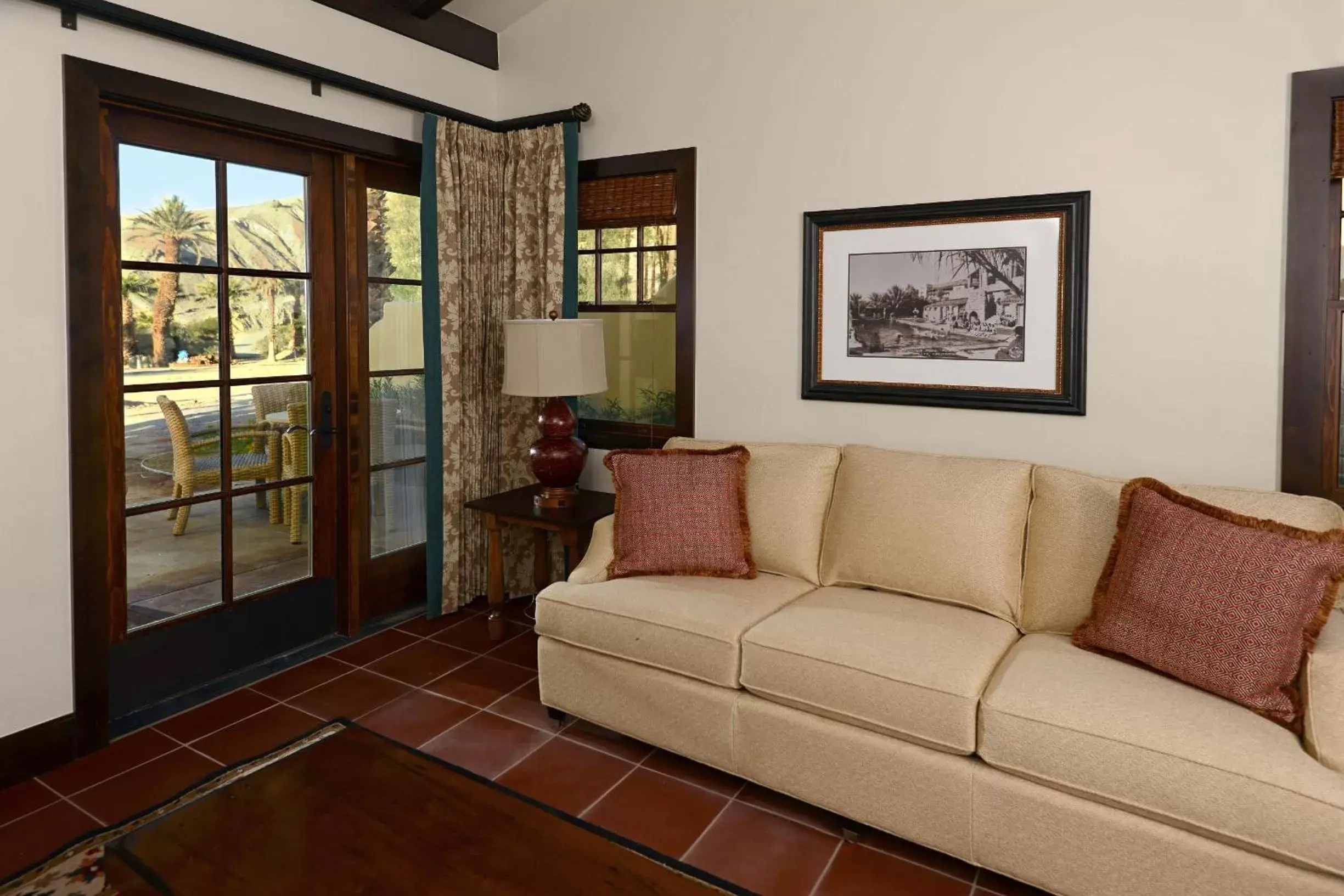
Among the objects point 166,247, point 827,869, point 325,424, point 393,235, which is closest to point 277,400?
point 325,424

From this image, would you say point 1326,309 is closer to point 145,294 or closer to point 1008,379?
point 1008,379

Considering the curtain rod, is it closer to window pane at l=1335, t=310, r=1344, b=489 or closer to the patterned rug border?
the patterned rug border

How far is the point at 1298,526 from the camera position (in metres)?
2.32

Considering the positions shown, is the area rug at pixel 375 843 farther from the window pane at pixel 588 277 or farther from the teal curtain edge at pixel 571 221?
the window pane at pixel 588 277

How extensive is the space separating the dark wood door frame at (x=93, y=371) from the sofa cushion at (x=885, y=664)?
6.87 ft

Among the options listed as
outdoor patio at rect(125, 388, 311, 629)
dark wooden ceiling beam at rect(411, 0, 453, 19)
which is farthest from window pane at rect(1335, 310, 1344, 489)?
outdoor patio at rect(125, 388, 311, 629)

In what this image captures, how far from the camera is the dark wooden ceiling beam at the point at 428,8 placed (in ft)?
12.1

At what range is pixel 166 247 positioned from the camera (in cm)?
303

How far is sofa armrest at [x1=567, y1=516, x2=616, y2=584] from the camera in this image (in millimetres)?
3023

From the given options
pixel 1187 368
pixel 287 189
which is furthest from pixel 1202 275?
pixel 287 189

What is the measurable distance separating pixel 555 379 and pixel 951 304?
1.54m

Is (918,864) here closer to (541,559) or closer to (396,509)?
(541,559)

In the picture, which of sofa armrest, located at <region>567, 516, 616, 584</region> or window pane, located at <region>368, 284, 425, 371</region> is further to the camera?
window pane, located at <region>368, 284, 425, 371</region>

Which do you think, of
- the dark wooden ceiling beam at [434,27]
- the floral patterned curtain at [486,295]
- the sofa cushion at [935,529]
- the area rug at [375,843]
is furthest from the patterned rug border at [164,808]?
the dark wooden ceiling beam at [434,27]
